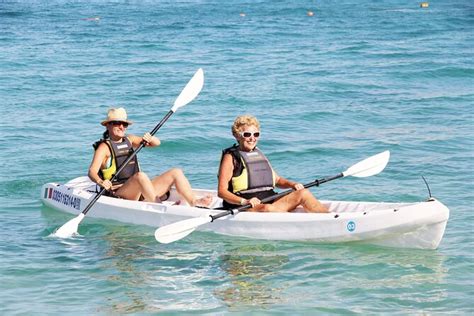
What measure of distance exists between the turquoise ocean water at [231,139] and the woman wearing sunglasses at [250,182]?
34cm

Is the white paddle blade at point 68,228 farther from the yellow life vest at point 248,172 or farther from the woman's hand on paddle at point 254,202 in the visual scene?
the woman's hand on paddle at point 254,202

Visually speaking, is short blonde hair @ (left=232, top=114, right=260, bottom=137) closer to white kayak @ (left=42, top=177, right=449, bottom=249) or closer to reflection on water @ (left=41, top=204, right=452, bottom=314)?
white kayak @ (left=42, top=177, right=449, bottom=249)

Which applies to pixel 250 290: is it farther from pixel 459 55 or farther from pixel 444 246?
pixel 459 55

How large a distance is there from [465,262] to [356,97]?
30.9 ft

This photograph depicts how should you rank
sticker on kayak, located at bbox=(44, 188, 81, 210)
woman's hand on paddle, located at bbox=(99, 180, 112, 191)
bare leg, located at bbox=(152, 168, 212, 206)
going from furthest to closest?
sticker on kayak, located at bbox=(44, 188, 81, 210)
bare leg, located at bbox=(152, 168, 212, 206)
woman's hand on paddle, located at bbox=(99, 180, 112, 191)

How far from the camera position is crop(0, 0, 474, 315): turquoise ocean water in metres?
7.34

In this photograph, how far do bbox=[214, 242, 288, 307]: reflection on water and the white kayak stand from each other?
0.21 m

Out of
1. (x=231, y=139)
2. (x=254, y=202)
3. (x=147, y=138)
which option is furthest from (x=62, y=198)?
(x=231, y=139)

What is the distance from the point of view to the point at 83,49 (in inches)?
946

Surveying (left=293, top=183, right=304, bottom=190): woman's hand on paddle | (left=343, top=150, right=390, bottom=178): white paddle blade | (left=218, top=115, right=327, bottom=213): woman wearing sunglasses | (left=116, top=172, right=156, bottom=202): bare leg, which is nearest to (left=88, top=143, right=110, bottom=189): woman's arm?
(left=116, top=172, right=156, bottom=202): bare leg

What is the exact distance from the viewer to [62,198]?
977 cm

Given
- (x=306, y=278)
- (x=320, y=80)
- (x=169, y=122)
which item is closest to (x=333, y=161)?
(x=169, y=122)

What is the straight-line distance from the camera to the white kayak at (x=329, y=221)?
7.75 m

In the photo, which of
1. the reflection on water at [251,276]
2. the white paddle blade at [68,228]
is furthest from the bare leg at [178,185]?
the reflection on water at [251,276]
